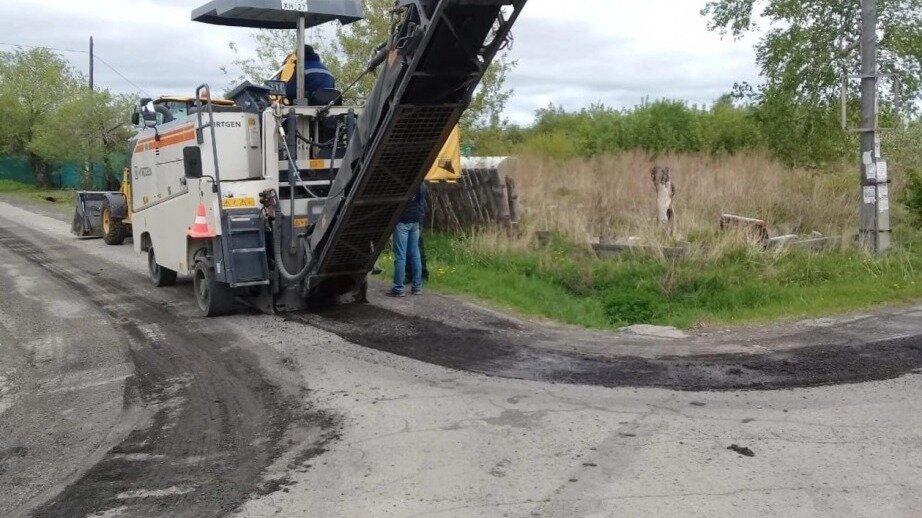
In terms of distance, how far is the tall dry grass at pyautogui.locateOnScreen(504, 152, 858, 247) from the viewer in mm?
14500

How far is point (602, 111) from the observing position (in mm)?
35812

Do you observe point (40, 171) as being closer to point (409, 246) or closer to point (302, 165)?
point (409, 246)

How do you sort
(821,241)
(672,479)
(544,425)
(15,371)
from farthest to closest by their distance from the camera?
(821,241), (15,371), (544,425), (672,479)

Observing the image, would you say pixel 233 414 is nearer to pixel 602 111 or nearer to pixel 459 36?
pixel 459 36

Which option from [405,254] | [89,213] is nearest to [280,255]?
[405,254]

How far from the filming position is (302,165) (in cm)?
1029

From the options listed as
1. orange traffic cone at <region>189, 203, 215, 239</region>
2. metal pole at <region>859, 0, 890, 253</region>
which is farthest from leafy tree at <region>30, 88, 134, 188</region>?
metal pole at <region>859, 0, 890, 253</region>

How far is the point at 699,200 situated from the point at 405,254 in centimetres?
680

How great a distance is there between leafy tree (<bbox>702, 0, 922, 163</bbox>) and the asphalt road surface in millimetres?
7048

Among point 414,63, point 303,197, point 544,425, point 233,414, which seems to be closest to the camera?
point 544,425

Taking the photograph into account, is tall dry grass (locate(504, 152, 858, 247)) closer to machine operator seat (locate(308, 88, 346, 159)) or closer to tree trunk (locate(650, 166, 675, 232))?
tree trunk (locate(650, 166, 675, 232))

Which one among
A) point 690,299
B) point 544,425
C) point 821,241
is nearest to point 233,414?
point 544,425

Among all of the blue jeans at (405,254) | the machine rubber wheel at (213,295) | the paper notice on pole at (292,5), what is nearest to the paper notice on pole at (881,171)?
the blue jeans at (405,254)

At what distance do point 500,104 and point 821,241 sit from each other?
11661 millimetres
